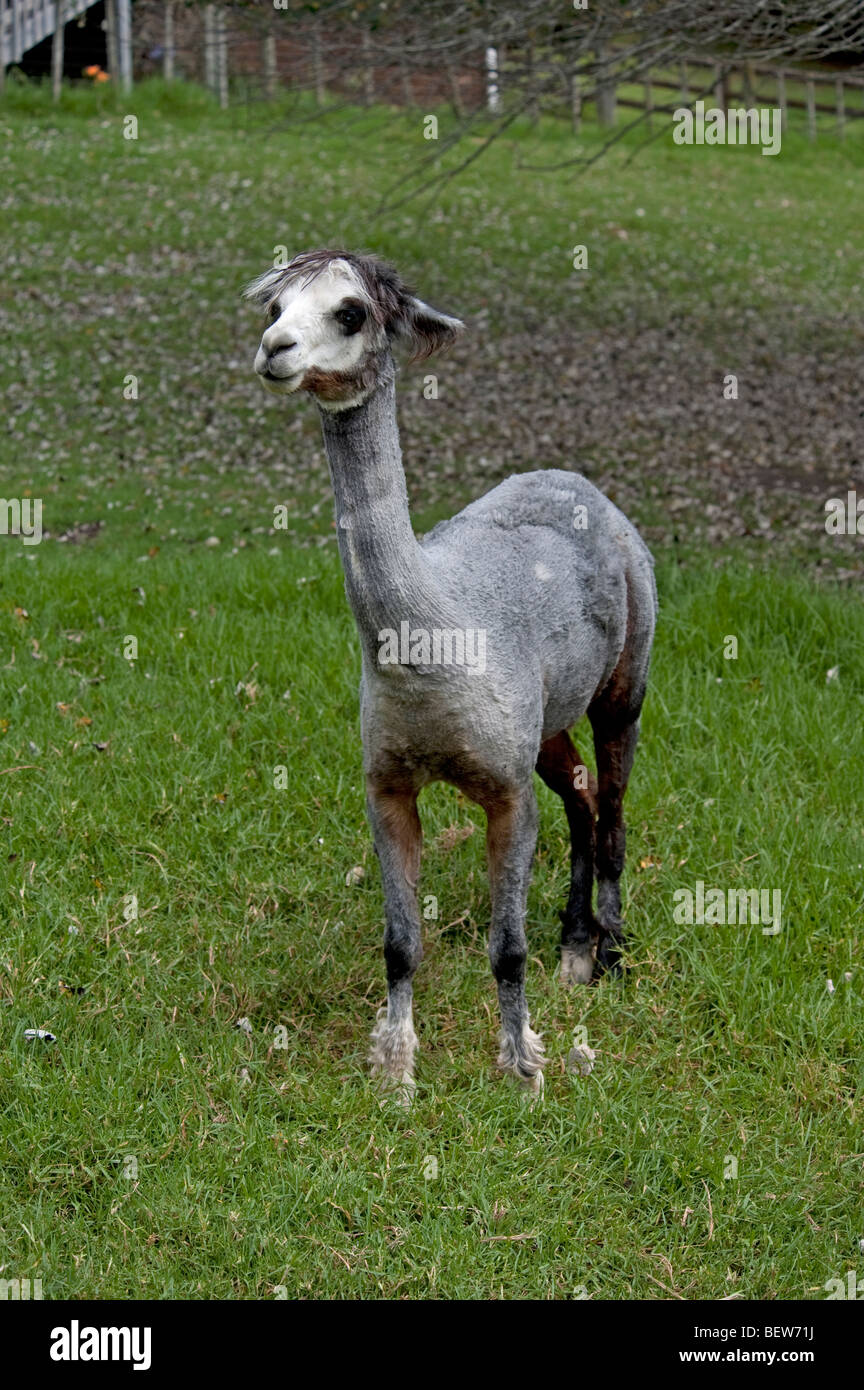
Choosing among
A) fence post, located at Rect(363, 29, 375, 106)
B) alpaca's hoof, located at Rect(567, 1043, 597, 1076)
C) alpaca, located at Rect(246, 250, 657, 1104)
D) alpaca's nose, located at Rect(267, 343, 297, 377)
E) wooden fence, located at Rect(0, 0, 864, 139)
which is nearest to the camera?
alpaca's nose, located at Rect(267, 343, 297, 377)

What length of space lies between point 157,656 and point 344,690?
129cm

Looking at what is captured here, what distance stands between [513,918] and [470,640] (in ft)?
3.64

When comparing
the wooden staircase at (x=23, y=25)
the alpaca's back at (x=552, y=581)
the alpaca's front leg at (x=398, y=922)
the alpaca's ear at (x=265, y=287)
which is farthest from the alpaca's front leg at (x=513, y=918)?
the wooden staircase at (x=23, y=25)

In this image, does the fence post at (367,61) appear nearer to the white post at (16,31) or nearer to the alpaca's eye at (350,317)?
the alpaca's eye at (350,317)

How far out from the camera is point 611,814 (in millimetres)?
6176

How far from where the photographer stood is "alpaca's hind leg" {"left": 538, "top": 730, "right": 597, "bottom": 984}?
6.09 metres

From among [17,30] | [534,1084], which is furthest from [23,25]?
[534,1084]

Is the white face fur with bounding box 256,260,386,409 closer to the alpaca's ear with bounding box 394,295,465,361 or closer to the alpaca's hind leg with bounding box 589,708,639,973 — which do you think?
the alpaca's ear with bounding box 394,295,465,361

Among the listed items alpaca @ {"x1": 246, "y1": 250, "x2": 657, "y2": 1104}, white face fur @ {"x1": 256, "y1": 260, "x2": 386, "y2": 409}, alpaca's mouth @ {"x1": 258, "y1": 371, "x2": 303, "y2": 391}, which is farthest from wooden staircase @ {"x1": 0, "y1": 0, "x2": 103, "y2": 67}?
alpaca's mouth @ {"x1": 258, "y1": 371, "x2": 303, "y2": 391}

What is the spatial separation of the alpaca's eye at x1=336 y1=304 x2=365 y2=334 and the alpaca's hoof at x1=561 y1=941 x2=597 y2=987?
3089 mm

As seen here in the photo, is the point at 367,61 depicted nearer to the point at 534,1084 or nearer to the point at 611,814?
the point at 611,814

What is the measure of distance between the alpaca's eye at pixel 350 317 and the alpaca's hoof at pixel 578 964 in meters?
3.09

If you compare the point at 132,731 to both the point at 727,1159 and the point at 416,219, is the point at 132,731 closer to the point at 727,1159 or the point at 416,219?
the point at 727,1159

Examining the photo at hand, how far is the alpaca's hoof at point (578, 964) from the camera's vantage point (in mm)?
6113
